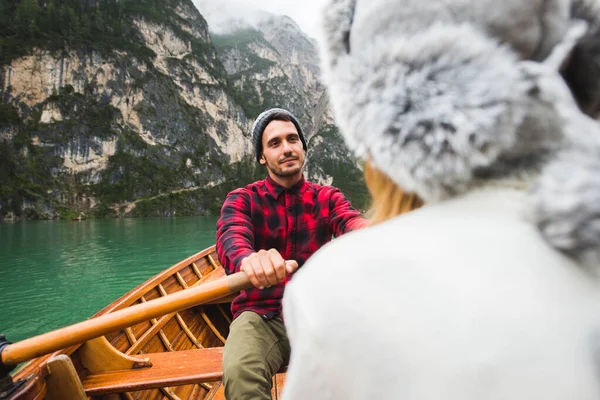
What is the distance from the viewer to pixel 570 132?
0.44m

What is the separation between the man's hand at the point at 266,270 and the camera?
135 centimetres

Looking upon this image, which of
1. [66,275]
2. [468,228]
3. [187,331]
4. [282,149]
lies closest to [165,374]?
[187,331]

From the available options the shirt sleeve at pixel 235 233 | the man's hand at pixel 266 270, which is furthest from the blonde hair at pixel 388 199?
the shirt sleeve at pixel 235 233

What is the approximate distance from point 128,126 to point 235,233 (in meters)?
60.8

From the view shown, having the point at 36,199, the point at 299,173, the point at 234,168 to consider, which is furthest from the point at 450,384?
the point at 234,168

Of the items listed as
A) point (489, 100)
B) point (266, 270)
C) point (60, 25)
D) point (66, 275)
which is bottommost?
point (66, 275)

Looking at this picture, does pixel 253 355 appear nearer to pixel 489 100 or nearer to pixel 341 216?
pixel 341 216

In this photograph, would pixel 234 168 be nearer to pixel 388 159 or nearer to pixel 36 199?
pixel 36 199

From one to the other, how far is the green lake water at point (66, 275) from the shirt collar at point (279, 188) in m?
7.30

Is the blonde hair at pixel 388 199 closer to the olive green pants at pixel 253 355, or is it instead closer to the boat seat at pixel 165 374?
the olive green pants at pixel 253 355

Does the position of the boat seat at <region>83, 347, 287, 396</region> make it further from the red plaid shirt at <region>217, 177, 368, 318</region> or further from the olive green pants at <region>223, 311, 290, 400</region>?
the red plaid shirt at <region>217, 177, 368, 318</region>

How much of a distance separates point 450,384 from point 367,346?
0.09 m

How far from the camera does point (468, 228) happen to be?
0.42m

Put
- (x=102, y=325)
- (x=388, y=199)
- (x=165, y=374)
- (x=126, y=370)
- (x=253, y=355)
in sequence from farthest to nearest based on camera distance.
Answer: (x=126, y=370) < (x=165, y=374) < (x=102, y=325) < (x=253, y=355) < (x=388, y=199)
